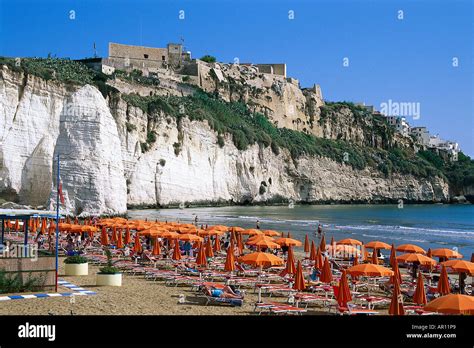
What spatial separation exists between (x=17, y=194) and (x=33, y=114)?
23.9 ft

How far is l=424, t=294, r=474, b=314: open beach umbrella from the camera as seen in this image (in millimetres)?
9711

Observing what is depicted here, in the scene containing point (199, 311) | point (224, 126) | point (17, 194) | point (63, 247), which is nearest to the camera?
point (199, 311)

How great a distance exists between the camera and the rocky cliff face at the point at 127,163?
4291 cm

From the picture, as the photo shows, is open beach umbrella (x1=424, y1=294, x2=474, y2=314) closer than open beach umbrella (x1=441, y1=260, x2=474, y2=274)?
Yes

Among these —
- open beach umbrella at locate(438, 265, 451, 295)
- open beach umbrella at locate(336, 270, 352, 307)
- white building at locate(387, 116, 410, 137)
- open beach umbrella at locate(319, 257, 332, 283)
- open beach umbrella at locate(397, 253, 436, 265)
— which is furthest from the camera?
white building at locate(387, 116, 410, 137)

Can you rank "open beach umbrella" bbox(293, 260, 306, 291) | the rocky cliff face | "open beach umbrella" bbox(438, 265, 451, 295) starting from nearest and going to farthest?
1. "open beach umbrella" bbox(438, 265, 451, 295)
2. "open beach umbrella" bbox(293, 260, 306, 291)
3. the rocky cliff face

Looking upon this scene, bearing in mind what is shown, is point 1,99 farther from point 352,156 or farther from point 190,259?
A: point 352,156

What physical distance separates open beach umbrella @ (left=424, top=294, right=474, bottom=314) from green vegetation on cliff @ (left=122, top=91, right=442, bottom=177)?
200ft

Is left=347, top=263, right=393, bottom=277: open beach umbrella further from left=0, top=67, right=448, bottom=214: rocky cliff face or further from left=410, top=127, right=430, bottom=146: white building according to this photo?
left=410, top=127, right=430, bottom=146: white building

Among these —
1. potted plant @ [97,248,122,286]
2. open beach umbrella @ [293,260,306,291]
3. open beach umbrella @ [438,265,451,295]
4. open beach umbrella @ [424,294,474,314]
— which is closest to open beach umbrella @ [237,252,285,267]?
open beach umbrella @ [293,260,306,291]

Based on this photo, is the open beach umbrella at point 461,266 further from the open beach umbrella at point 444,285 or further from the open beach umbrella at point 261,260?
the open beach umbrella at point 261,260

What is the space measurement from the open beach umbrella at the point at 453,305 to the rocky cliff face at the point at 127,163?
35254 millimetres

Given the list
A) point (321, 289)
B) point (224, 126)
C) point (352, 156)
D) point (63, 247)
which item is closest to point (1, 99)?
point (63, 247)

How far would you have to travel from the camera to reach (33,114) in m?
46.9
